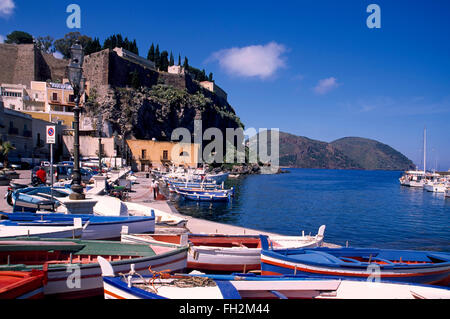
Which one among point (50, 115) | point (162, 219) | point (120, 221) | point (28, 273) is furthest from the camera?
point (50, 115)

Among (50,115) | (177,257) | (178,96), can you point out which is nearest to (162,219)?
(177,257)

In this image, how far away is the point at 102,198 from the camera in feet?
30.9

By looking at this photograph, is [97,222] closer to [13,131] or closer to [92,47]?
[13,131]

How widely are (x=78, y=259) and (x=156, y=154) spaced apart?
43.6 m

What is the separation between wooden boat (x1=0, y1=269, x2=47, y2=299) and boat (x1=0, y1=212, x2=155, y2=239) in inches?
122

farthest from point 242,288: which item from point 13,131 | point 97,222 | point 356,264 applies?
point 13,131

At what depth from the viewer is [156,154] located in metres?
48.5

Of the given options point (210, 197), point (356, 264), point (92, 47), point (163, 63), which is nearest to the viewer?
point (356, 264)

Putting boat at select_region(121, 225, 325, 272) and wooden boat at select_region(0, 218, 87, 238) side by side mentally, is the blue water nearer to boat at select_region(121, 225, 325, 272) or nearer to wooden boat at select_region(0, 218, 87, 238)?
boat at select_region(121, 225, 325, 272)

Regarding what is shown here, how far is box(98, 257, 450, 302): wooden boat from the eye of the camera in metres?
4.06

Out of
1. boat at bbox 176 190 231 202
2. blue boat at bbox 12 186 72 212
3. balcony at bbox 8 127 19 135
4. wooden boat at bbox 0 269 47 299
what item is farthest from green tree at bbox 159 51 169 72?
wooden boat at bbox 0 269 47 299

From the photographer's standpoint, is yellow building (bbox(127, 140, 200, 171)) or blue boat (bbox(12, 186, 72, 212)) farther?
yellow building (bbox(127, 140, 200, 171))
